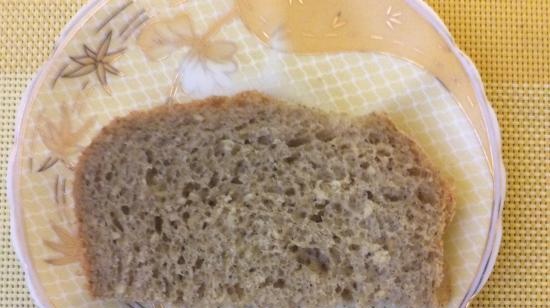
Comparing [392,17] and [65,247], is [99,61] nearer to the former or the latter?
[65,247]

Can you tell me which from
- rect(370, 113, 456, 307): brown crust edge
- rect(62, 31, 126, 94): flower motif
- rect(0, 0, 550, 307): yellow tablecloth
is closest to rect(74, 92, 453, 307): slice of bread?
rect(370, 113, 456, 307): brown crust edge

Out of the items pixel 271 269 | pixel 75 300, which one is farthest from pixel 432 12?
pixel 75 300

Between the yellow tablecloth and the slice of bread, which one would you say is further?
the yellow tablecloth

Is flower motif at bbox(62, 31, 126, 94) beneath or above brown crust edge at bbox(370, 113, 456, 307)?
above

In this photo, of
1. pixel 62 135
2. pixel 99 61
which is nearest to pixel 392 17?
pixel 99 61

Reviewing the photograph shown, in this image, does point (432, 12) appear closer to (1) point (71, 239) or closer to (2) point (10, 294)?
(1) point (71, 239)

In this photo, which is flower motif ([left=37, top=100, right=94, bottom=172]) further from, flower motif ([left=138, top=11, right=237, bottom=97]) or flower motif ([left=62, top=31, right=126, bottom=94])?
flower motif ([left=138, top=11, right=237, bottom=97])

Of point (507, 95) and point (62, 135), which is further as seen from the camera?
point (507, 95)
